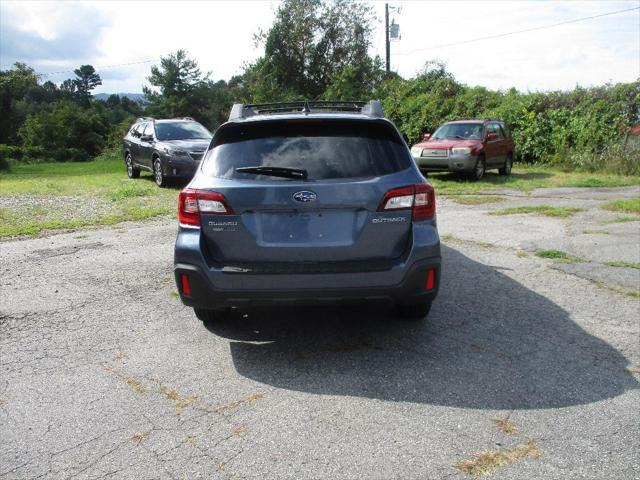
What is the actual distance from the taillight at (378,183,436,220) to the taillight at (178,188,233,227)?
1071 millimetres

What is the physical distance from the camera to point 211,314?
473cm

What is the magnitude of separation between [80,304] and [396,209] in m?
3.25

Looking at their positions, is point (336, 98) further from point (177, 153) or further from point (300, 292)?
point (300, 292)

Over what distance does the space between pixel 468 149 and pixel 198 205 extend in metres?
13.2

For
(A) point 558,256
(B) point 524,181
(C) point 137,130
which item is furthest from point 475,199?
(C) point 137,130

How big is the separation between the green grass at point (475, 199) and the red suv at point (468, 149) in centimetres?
283

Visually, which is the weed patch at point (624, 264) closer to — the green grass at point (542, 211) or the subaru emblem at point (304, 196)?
the green grass at point (542, 211)

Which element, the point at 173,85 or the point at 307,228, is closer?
the point at 307,228

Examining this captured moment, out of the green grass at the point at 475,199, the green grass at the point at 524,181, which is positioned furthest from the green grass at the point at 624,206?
the green grass at the point at 524,181

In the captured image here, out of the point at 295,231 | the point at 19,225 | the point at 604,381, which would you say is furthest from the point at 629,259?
the point at 19,225

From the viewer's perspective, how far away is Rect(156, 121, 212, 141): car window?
15.9m

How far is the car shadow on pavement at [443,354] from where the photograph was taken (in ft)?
11.9

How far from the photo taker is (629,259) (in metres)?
7.18

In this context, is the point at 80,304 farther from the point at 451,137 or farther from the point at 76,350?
the point at 451,137
